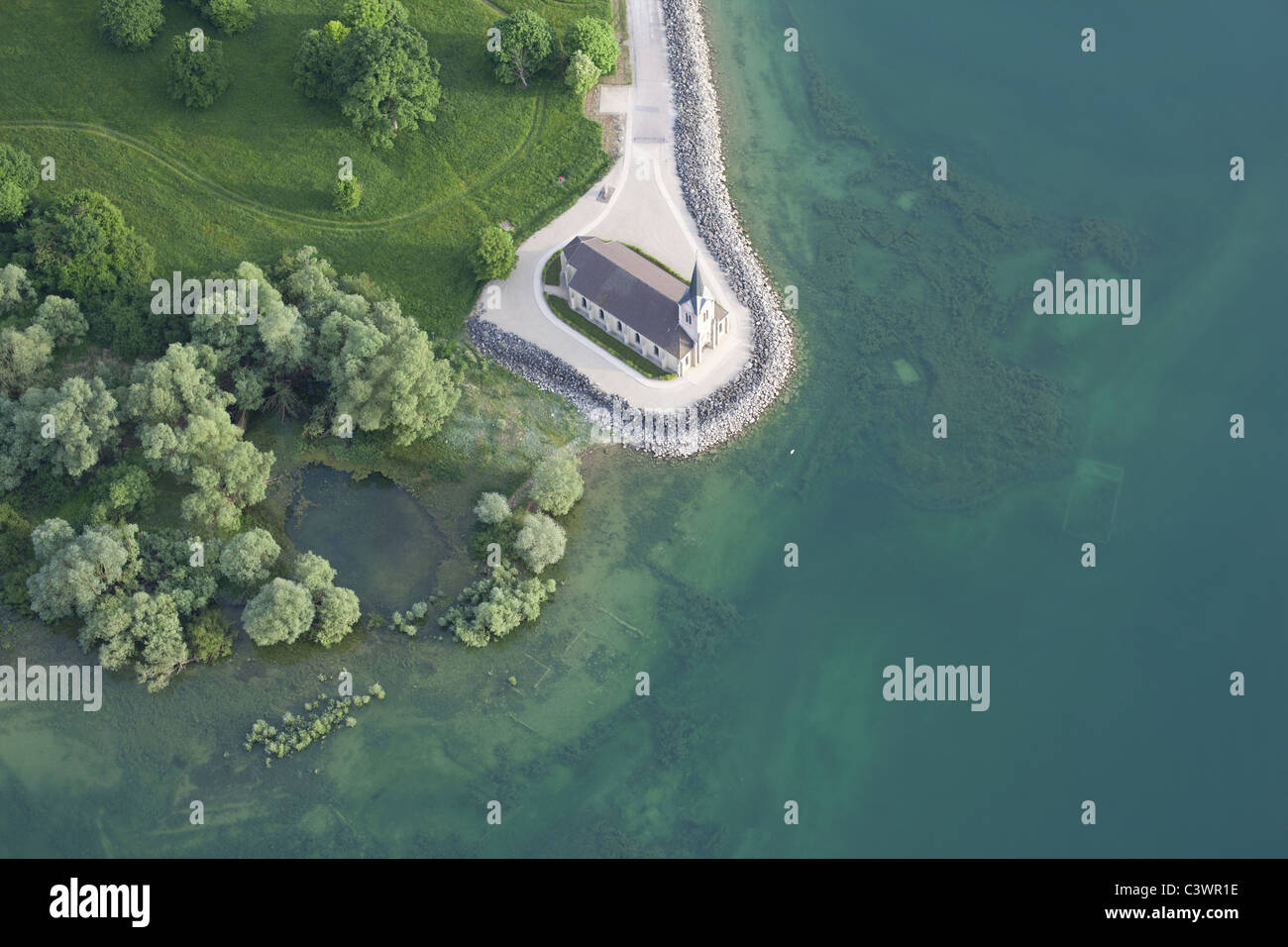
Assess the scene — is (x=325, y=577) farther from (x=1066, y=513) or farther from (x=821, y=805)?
(x=1066, y=513)

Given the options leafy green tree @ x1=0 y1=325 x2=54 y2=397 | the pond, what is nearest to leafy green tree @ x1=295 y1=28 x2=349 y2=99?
leafy green tree @ x1=0 y1=325 x2=54 y2=397

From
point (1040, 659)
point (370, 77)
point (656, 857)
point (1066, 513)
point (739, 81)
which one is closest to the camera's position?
point (656, 857)

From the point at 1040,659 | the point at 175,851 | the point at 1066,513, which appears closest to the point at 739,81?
the point at 1066,513

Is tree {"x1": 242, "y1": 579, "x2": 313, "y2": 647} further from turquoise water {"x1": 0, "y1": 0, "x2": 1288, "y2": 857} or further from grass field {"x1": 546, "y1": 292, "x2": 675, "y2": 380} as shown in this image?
grass field {"x1": 546, "y1": 292, "x2": 675, "y2": 380}

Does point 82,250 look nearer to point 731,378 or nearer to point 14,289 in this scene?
point 14,289

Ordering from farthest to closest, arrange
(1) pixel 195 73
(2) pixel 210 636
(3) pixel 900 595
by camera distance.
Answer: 1. (1) pixel 195 73
2. (3) pixel 900 595
3. (2) pixel 210 636

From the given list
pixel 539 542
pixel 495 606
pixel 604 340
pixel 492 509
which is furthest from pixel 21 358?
pixel 604 340

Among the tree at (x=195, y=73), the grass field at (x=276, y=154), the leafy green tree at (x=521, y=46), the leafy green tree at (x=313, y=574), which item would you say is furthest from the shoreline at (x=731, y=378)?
the tree at (x=195, y=73)
